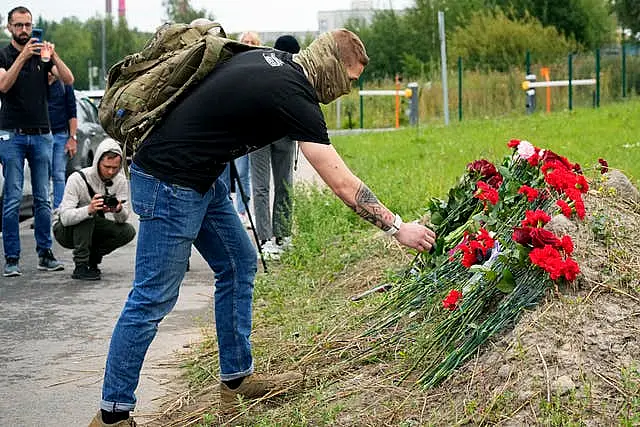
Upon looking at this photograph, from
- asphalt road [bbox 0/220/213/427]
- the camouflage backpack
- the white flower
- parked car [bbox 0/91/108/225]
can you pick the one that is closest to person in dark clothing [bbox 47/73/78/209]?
parked car [bbox 0/91/108/225]

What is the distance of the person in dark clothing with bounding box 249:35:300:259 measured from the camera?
398 inches

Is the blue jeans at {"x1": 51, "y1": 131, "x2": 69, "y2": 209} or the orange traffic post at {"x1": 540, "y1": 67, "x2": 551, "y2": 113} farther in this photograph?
the orange traffic post at {"x1": 540, "y1": 67, "x2": 551, "y2": 113}

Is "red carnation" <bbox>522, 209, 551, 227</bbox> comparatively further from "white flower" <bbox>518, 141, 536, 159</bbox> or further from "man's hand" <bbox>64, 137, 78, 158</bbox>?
"man's hand" <bbox>64, 137, 78, 158</bbox>

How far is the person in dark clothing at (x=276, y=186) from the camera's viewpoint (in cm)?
1011

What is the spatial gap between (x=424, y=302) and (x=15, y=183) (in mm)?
5479

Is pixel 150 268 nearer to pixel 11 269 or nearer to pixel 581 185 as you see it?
pixel 581 185

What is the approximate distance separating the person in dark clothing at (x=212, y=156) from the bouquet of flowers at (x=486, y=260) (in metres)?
0.51

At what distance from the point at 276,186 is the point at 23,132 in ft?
7.55

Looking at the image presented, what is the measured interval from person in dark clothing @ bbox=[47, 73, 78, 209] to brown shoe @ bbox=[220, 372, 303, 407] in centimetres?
770

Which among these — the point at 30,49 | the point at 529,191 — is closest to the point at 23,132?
the point at 30,49

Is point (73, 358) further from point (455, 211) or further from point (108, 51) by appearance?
point (108, 51)

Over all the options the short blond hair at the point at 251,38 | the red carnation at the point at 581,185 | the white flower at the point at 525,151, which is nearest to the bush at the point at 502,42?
the short blond hair at the point at 251,38

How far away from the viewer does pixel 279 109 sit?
462 cm

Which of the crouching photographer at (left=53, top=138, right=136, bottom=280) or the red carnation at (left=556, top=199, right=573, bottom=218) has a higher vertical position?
the red carnation at (left=556, top=199, right=573, bottom=218)
